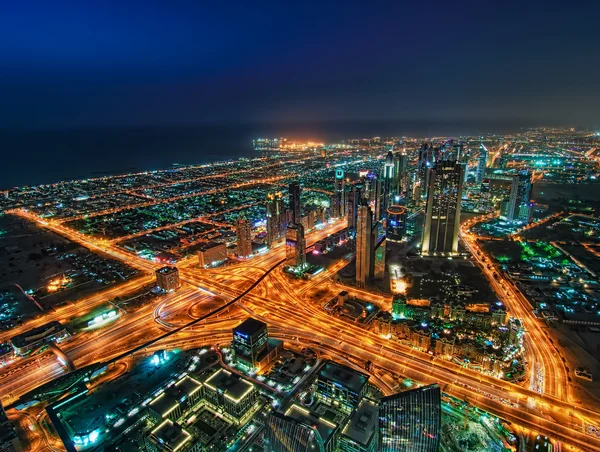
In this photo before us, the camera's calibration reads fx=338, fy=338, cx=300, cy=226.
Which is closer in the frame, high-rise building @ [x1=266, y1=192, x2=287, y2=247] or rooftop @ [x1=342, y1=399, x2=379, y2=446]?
rooftop @ [x1=342, y1=399, x2=379, y2=446]

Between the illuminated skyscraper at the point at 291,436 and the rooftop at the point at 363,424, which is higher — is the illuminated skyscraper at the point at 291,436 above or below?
above

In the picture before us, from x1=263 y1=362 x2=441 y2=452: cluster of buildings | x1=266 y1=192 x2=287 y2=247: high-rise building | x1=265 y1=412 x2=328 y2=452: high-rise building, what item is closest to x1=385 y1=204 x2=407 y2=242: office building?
x1=266 y1=192 x2=287 y2=247: high-rise building

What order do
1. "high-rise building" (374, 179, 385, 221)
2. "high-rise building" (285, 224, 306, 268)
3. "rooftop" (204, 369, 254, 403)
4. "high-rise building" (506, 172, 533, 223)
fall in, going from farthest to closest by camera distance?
"high-rise building" (374, 179, 385, 221) < "high-rise building" (506, 172, 533, 223) < "high-rise building" (285, 224, 306, 268) < "rooftop" (204, 369, 254, 403)

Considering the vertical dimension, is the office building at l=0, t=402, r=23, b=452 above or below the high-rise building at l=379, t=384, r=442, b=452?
below

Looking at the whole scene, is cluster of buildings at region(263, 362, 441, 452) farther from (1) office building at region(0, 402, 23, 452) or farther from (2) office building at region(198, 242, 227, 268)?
(2) office building at region(198, 242, 227, 268)

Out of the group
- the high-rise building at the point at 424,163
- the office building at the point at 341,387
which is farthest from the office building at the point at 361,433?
the high-rise building at the point at 424,163

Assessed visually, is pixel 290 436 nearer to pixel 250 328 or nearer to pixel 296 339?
pixel 250 328

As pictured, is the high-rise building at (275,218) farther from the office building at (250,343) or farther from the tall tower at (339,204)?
the office building at (250,343)

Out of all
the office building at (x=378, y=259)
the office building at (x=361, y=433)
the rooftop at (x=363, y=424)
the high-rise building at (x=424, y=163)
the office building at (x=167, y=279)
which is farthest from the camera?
the high-rise building at (x=424, y=163)
